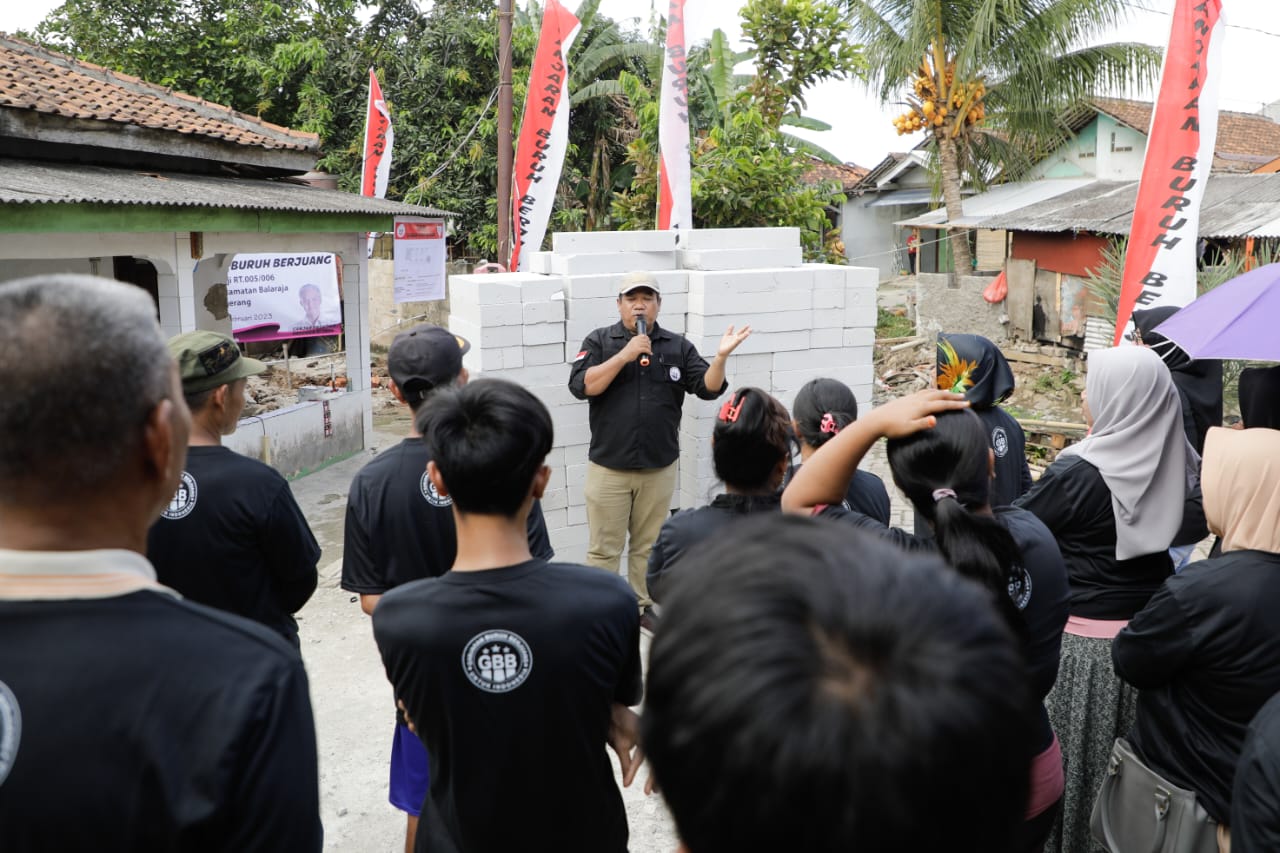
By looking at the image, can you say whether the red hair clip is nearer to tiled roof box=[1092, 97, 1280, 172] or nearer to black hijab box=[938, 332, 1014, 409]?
black hijab box=[938, 332, 1014, 409]

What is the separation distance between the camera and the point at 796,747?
83 cm

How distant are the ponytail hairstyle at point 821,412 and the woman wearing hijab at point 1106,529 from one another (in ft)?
2.16

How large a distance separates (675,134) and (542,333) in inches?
125

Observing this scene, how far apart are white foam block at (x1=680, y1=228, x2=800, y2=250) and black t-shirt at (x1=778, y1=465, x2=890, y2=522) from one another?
3561 millimetres

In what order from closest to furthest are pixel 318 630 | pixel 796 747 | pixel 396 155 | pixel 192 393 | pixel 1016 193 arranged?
pixel 796 747, pixel 192 393, pixel 318 630, pixel 396 155, pixel 1016 193

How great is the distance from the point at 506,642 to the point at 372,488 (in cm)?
116

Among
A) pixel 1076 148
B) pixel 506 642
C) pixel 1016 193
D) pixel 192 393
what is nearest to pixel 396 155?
pixel 1016 193

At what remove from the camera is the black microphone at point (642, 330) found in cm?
538

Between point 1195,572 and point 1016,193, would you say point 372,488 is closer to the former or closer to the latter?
point 1195,572

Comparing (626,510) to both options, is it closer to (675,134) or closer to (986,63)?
Answer: (675,134)

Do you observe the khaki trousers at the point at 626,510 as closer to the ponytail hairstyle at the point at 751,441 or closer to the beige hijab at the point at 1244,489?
the ponytail hairstyle at the point at 751,441

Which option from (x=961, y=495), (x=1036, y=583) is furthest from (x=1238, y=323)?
(x=961, y=495)

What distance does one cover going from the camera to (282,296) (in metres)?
11.6

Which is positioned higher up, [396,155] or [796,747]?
[396,155]
